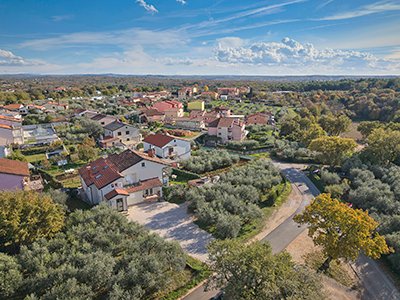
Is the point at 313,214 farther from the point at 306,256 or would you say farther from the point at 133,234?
the point at 133,234

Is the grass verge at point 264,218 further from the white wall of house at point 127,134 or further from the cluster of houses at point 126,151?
the white wall of house at point 127,134

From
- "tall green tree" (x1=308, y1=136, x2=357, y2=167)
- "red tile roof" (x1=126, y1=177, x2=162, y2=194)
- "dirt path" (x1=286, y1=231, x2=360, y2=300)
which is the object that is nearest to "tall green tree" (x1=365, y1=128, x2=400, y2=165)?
"tall green tree" (x1=308, y1=136, x2=357, y2=167)

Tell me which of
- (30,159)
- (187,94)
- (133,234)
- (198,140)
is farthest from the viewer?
(187,94)

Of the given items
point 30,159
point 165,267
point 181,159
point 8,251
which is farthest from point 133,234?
point 30,159

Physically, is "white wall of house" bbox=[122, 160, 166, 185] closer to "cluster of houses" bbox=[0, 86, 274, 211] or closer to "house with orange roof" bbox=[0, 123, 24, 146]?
"cluster of houses" bbox=[0, 86, 274, 211]

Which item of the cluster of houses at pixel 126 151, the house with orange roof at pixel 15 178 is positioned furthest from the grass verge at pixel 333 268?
the house with orange roof at pixel 15 178

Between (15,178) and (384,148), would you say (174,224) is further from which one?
(384,148)
